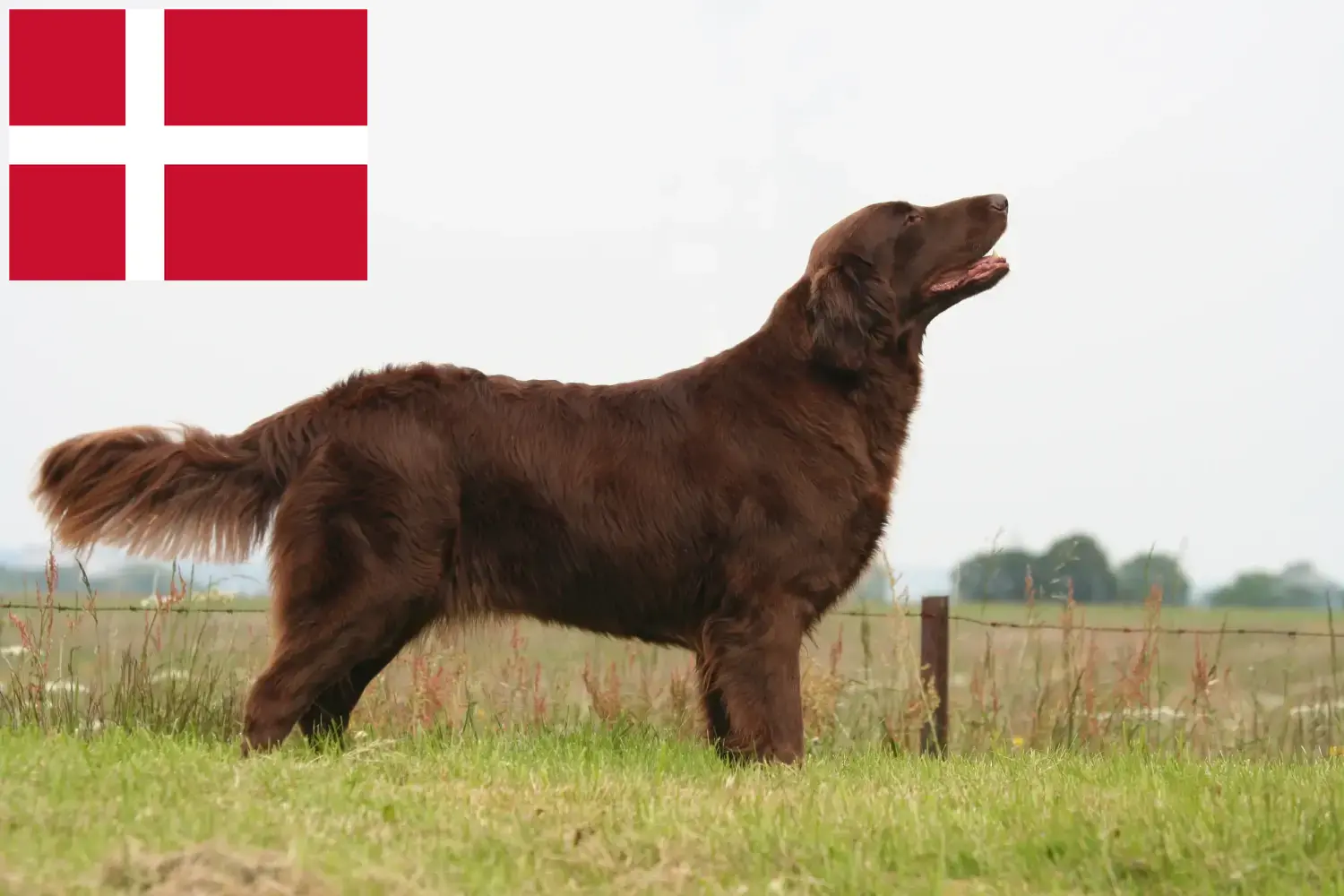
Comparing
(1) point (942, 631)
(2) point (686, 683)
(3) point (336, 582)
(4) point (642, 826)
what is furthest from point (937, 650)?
(4) point (642, 826)

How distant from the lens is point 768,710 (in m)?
4.61

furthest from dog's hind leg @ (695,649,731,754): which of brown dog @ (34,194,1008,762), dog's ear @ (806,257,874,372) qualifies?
dog's ear @ (806,257,874,372)

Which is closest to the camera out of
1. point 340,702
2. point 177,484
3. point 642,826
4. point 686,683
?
point 642,826

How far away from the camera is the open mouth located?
505 centimetres

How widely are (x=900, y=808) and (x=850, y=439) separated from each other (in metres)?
1.53

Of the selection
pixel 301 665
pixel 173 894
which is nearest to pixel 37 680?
pixel 301 665

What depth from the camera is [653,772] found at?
4.42 metres

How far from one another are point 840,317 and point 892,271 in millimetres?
319

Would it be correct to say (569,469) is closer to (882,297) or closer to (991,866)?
(882,297)

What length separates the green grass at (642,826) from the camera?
299cm

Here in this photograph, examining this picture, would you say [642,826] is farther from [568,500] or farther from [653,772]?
[568,500]

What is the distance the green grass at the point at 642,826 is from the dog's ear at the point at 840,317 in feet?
4.81

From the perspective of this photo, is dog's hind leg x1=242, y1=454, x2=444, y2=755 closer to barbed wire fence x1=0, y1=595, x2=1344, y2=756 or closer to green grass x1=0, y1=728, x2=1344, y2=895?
green grass x1=0, y1=728, x2=1344, y2=895

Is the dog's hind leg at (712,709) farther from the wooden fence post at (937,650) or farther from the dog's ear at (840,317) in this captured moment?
the wooden fence post at (937,650)
